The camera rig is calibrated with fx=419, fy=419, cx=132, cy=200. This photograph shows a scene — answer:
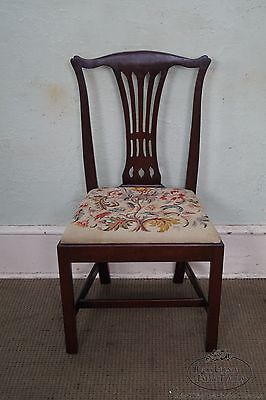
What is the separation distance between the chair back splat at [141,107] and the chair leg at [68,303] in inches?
13.9

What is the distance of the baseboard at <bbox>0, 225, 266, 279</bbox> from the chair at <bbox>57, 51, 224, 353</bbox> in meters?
0.15

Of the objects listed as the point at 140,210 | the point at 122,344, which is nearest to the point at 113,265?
the point at 122,344

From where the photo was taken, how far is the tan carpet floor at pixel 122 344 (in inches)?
44.9

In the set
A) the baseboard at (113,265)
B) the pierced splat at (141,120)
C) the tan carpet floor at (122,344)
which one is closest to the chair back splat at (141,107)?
the pierced splat at (141,120)

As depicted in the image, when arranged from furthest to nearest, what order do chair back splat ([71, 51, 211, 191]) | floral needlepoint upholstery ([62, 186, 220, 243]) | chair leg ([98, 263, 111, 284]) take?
1. chair leg ([98, 263, 111, 284])
2. chair back splat ([71, 51, 211, 191])
3. floral needlepoint upholstery ([62, 186, 220, 243])

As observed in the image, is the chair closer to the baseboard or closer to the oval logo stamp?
the oval logo stamp

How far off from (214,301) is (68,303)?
41 cm

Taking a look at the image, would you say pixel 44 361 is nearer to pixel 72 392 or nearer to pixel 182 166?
pixel 72 392

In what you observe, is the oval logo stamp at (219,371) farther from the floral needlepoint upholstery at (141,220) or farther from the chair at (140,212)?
the floral needlepoint upholstery at (141,220)

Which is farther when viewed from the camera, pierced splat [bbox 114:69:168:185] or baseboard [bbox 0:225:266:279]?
baseboard [bbox 0:225:266:279]

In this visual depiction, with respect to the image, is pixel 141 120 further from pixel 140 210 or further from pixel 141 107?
pixel 140 210

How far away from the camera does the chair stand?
3.64 feet

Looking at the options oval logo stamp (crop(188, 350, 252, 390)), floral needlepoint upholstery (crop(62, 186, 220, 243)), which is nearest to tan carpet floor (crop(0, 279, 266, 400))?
oval logo stamp (crop(188, 350, 252, 390))

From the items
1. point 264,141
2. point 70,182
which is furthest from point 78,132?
point 264,141
